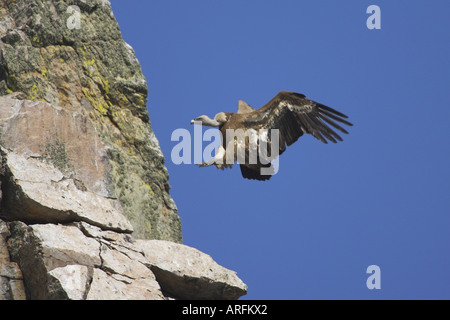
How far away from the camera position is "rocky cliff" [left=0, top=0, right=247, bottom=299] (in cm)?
642

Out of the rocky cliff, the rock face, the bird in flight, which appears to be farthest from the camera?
the bird in flight

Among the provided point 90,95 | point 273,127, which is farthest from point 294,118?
point 90,95

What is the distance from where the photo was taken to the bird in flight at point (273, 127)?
10.4 m

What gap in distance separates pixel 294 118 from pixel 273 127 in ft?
1.04

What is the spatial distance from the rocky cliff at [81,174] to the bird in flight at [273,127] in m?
1.84

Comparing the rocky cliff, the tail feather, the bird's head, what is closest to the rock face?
the rocky cliff

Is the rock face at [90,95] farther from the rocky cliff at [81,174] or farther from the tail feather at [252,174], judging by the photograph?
the tail feather at [252,174]

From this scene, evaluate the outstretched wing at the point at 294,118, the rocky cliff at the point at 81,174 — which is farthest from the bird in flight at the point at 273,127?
the rocky cliff at the point at 81,174

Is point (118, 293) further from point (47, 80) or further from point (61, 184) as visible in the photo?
point (47, 80)

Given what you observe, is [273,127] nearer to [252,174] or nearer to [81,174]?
[252,174]

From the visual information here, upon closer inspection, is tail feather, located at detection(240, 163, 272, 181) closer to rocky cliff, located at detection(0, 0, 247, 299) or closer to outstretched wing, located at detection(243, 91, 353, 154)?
outstretched wing, located at detection(243, 91, 353, 154)

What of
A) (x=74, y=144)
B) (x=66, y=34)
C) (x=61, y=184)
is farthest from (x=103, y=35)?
(x=61, y=184)

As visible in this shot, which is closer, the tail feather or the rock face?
the rock face
